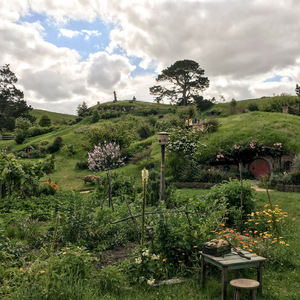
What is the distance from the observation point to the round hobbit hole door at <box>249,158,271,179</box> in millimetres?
20397

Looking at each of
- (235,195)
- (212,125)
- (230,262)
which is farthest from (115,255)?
(212,125)

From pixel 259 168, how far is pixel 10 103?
5168 cm

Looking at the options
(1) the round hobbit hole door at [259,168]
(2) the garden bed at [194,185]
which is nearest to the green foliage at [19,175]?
(2) the garden bed at [194,185]

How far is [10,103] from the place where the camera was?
5581 centimetres

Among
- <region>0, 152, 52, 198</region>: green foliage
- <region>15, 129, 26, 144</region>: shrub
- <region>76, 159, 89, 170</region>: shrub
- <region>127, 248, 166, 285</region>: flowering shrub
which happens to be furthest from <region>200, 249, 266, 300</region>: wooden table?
<region>15, 129, 26, 144</region>: shrub

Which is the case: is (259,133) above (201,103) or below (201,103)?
below

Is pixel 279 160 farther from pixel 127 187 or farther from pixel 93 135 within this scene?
pixel 93 135

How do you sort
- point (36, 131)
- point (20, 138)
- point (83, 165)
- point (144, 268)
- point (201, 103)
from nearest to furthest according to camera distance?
point (144, 268) → point (83, 165) → point (20, 138) → point (36, 131) → point (201, 103)

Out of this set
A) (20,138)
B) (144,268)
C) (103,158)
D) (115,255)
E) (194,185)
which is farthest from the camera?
(20,138)

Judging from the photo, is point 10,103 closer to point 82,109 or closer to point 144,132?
point 82,109

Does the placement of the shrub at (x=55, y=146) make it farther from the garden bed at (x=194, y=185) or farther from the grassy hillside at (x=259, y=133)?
the garden bed at (x=194, y=185)

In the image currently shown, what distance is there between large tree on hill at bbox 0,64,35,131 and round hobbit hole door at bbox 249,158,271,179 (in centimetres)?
4936

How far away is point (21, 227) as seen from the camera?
6.98m

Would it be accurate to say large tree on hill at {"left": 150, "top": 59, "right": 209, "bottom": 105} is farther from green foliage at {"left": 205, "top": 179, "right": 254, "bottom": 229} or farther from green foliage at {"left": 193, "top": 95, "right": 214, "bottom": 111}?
green foliage at {"left": 205, "top": 179, "right": 254, "bottom": 229}
